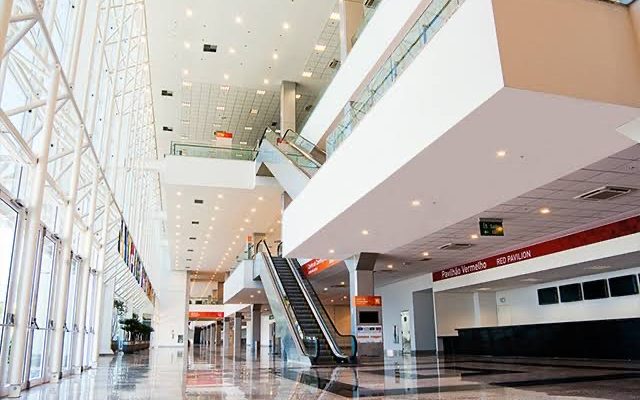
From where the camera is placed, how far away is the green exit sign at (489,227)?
401 inches

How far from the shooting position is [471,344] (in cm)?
1731

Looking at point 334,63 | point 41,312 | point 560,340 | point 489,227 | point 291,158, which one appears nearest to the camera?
point 41,312

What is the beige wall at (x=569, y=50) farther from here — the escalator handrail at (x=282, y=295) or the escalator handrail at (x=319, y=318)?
the escalator handrail at (x=319, y=318)

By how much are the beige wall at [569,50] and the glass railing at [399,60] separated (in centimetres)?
122

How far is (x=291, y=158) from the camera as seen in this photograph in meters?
16.9

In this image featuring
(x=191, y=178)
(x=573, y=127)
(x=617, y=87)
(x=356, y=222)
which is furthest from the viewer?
(x=191, y=178)

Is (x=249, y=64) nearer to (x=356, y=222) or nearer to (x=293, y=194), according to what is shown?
(x=293, y=194)

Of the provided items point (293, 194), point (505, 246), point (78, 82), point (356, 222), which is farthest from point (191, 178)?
point (505, 246)

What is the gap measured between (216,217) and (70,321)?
1356 cm

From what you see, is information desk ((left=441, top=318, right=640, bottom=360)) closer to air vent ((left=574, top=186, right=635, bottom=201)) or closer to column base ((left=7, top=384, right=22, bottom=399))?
air vent ((left=574, top=186, right=635, bottom=201))

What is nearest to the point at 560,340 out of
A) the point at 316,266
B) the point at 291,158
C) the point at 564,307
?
the point at 564,307

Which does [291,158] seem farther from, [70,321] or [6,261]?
[6,261]

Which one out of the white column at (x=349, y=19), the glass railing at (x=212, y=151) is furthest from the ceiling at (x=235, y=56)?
the glass railing at (x=212, y=151)

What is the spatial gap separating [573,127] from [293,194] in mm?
12766
